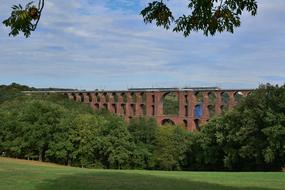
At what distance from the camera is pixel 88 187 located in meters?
13.5

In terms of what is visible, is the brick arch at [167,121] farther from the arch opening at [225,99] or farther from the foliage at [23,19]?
the foliage at [23,19]

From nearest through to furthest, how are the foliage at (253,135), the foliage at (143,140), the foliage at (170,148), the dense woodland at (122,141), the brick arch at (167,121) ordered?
the foliage at (253,135)
the dense woodland at (122,141)
the foliage at (143,140)
the foliage at (170,148)
the brick arch at (167,121)

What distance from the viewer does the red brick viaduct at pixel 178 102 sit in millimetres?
70125

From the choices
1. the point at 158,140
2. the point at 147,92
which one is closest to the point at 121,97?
the point at 147,92

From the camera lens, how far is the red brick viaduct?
7012cm

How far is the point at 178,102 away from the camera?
76438 millimetres

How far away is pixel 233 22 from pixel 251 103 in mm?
34340

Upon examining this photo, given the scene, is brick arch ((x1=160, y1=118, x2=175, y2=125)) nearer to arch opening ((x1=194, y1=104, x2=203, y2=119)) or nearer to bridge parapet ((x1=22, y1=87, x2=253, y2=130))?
bridge parapet ((x1=22, y1=87, x2=253, y2=130))

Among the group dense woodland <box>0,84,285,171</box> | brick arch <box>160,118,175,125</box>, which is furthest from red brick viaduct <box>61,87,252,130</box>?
dense woodland <box>0,84,285,171</box>

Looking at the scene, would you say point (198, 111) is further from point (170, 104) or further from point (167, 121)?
point (170, 104)

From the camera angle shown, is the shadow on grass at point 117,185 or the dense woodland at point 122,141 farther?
the dense woodland at point 122,141

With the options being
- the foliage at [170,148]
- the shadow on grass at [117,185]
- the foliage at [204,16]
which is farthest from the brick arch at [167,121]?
the foliage at [204,16]

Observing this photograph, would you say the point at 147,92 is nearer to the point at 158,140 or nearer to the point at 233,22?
the point at 158,140

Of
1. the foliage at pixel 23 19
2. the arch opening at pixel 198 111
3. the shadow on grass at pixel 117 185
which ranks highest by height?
the arch opening at pixel 198 111
